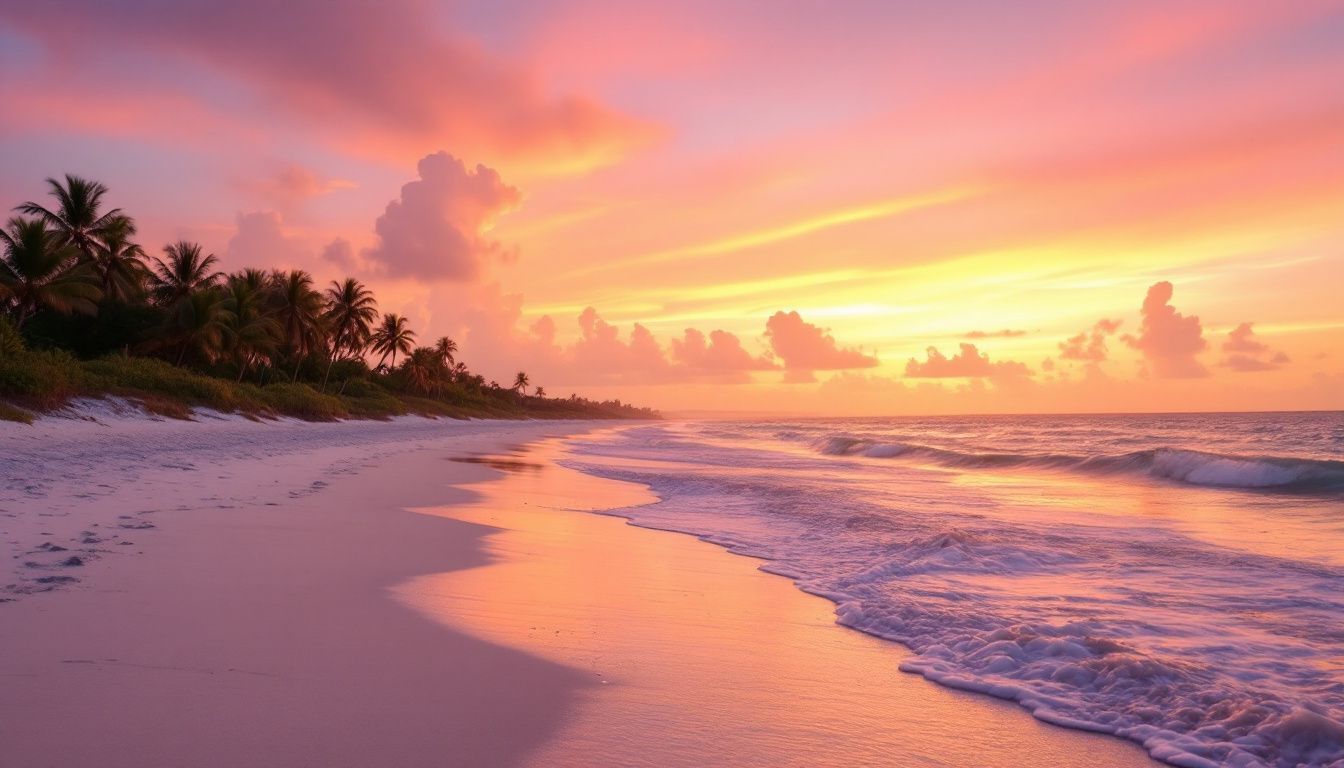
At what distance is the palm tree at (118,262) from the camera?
3984cm

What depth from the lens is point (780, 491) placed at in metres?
16.1

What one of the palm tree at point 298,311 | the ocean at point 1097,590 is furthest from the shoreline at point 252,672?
the palm tree at point 298,311

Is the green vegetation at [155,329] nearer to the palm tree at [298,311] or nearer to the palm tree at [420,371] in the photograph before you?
the palm tree at [298,311]

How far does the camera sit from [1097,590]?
717 cm

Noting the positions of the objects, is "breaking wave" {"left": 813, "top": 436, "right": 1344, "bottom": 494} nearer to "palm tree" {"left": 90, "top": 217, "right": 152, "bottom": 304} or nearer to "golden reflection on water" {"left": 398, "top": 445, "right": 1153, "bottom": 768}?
"golden reflection on water" {"left": 398, "top": 445, "right": 1153, "bottom": 768}

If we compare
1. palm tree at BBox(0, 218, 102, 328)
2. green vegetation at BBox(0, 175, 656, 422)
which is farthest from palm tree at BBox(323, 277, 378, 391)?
palm tree at BBox(0, 218, 102, 328)

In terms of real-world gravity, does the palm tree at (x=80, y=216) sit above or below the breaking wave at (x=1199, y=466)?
above

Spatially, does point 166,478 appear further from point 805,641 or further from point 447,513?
point 805,641

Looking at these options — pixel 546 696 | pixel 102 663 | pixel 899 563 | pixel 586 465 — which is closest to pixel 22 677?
pixel 102 663

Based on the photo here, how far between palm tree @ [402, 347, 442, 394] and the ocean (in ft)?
219

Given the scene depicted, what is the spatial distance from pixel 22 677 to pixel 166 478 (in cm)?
922

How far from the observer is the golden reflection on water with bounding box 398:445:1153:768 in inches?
138

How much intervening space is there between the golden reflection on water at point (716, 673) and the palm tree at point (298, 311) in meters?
47.8

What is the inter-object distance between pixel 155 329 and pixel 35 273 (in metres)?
7.03
